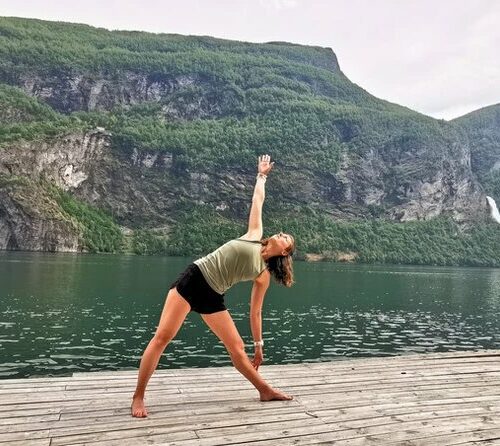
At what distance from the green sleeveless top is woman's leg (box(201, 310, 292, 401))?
0.31 m

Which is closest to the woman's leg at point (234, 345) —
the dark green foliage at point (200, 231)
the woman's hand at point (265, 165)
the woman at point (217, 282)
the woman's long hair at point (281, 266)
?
the woman at point (217, 282)

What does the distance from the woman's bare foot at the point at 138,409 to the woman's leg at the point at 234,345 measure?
1.07 meters

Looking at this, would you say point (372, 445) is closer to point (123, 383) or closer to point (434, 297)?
point (123, 383)

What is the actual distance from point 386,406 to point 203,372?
2.84 metres

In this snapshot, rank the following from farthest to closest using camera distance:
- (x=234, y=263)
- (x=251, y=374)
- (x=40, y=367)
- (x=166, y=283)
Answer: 1. (x=166, y=283)
2. (x=40, y=367)
3. (x=251, y=374)
4. (x=234, y=263)

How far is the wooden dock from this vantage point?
5359mm

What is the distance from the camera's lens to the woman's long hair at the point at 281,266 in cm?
601

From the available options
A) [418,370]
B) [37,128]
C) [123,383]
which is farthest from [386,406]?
[37,128]

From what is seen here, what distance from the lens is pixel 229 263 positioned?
5867 millimetres

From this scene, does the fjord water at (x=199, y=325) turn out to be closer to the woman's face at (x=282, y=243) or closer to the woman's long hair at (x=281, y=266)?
the woman's long hair at (x=281, y=266)

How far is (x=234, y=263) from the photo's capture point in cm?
589

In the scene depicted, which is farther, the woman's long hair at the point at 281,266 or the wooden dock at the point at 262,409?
the woman's long hair at the point at 281,266

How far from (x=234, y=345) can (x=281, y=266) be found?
3.40 ft

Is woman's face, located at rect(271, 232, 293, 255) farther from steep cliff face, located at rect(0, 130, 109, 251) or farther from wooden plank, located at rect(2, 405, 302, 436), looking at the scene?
steep cliff face, located at rect(0, 130, 109, 251)
